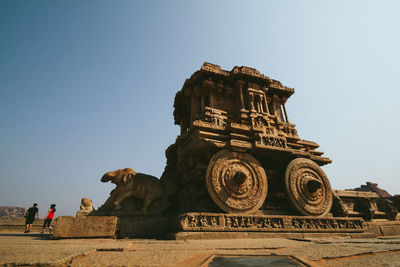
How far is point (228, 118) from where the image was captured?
437 inches

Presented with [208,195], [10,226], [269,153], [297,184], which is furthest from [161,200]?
[10,226]

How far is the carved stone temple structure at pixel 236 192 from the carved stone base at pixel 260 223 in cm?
3

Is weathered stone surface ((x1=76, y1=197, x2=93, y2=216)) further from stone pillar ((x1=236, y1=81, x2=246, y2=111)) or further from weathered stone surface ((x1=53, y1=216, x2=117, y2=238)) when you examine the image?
stone pillar ((x1=236, y1=81, x2=246, y2=111))

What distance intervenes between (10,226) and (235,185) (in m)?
14.7

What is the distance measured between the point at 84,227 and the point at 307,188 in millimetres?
7633

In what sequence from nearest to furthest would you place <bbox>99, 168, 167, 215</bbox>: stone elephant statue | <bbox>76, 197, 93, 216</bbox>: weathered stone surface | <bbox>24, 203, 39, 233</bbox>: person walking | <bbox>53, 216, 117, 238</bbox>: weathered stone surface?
<bbox>53, 216, 117, 238</bbox>: weathered stone surface, <bbox>99, 168, 167, 215</bbox>: stone elephant statue, <bbox>76, 197, 93, 216</bbox>: weathered stone surface, <bbox>24, 203, 39, 233</bbox>: person walking

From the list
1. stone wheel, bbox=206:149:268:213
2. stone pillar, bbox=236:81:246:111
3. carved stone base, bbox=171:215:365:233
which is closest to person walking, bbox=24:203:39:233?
carved stone base, bbox=171:215:365:233

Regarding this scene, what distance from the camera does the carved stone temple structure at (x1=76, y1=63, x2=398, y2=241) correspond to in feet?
23.0

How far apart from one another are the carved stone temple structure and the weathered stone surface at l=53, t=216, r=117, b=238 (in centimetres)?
79

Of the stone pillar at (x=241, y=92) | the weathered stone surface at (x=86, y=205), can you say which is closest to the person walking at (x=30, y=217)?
the weathered stone surface at (x=86, y=205)

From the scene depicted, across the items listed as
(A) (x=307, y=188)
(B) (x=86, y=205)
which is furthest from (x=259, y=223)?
(B) (x=86, y=205)

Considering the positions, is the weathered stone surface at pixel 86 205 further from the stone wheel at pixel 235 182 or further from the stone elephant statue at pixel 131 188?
the stone wheel at pixel 235 182

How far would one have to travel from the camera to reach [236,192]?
734 centimetres

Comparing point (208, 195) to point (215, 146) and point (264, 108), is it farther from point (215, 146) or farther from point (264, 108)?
point (264, 108)
